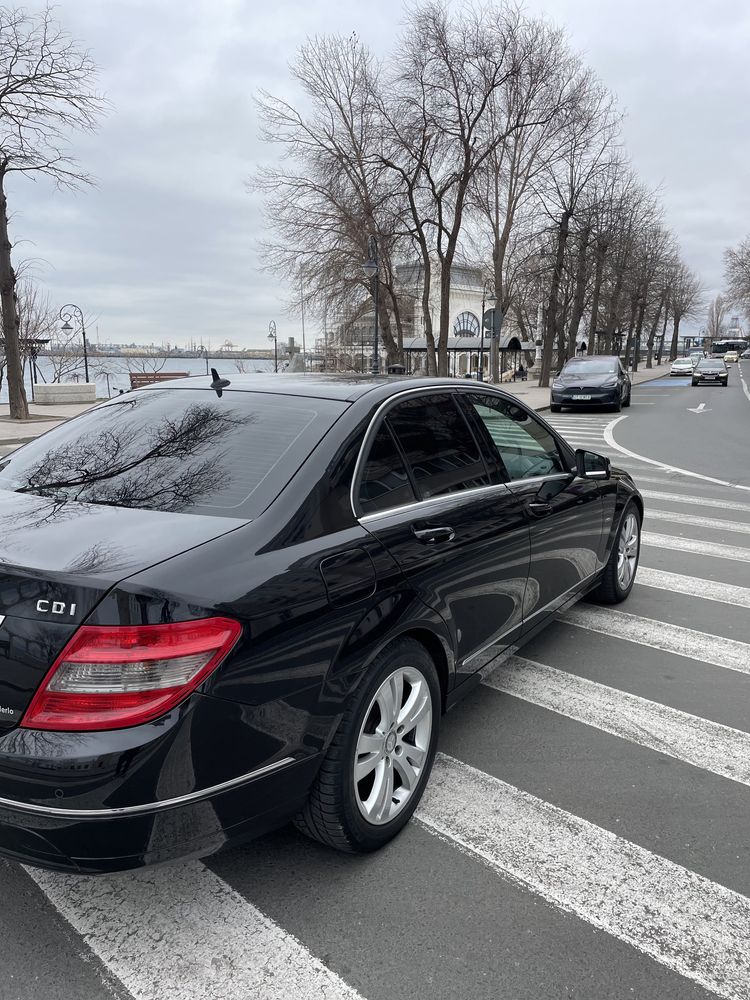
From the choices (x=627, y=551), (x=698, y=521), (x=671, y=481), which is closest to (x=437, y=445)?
(x=627, y=551)

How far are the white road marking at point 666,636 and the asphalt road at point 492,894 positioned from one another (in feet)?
1.79

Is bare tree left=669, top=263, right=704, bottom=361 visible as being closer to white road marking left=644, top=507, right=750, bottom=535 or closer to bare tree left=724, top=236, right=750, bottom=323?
bare tree left=724, top=236, right=750, bottom=323

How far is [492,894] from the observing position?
2.37 meters

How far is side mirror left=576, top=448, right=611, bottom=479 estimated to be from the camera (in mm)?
4348

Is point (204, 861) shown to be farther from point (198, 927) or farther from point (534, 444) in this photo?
point (534, 444)

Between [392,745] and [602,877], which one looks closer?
[602,877]

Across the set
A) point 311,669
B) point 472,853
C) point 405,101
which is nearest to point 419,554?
point 311,669

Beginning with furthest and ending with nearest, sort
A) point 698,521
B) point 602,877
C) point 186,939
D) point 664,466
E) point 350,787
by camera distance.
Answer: point 664,466, point 698,521, point 602,877, point 350,787, point 186,939

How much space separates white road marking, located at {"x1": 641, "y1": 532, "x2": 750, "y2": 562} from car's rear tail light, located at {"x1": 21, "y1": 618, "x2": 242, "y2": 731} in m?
5.98

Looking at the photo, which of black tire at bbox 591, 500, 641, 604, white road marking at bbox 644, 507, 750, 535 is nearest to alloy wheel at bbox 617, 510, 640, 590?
black tire at bbox 591, 500, 641, 604

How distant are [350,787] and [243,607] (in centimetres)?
78

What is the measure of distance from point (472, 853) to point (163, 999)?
1.11 meters

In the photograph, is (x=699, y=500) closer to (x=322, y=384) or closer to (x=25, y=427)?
(x=322, y=384)

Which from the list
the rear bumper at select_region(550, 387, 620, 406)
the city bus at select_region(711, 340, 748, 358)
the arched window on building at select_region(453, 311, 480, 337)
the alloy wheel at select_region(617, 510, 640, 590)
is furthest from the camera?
the city bus at select_region(711, 340, 748, 358)
